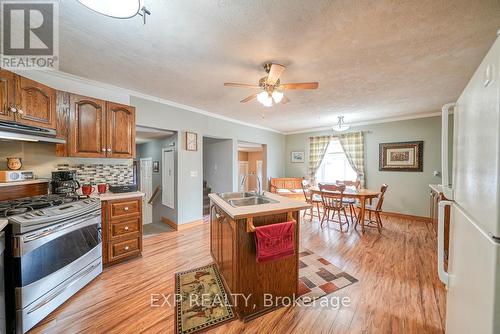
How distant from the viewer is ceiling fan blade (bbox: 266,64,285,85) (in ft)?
6.05

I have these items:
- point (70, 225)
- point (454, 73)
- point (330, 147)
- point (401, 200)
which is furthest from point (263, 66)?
point (401, 200)

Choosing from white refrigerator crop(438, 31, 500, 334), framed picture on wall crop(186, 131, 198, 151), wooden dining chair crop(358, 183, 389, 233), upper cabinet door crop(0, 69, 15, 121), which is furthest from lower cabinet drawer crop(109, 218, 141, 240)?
wooden dining chair crop(358, 183, 389, 233)

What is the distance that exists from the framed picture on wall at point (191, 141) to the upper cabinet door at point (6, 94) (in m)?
2.23

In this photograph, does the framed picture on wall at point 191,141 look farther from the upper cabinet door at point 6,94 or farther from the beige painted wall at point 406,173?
the beige painted wall at point 406,173

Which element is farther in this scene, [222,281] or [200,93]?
[200,93]

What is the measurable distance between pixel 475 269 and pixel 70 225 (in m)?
2.78

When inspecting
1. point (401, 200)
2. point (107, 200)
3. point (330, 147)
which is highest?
point (330, 147)

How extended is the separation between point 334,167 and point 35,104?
6132mm

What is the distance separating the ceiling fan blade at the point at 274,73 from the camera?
1843mm

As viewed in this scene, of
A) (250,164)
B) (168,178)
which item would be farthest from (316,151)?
(168,178)

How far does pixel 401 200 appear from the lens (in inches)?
179

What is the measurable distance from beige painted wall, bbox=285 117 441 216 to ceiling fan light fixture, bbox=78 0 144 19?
5464mm

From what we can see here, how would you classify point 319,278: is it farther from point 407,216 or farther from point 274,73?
point 407,216

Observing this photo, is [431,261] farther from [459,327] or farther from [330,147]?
[330,147]
